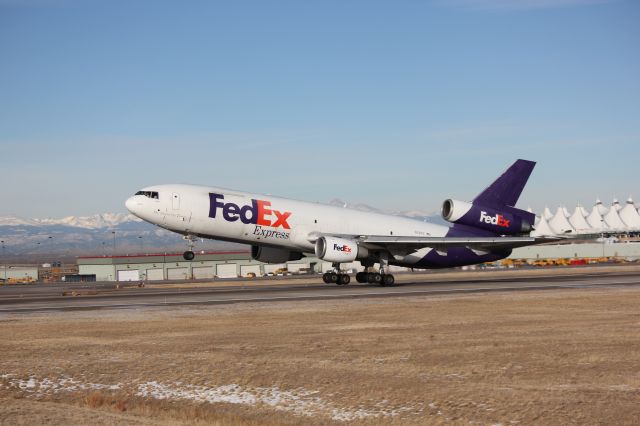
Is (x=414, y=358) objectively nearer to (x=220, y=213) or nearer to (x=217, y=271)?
(x=220, y=213)

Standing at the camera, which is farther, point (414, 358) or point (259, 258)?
point (259, 258)

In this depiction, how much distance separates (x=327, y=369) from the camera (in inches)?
630

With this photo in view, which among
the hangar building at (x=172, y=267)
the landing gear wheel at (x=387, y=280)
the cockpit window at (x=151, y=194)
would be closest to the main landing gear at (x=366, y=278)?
the landing gear wheel at (x=387, y=280)

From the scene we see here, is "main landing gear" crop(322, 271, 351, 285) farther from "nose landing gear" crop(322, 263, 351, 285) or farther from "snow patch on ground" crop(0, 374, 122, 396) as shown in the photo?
"snow patch on ground" crop(0, 374, 122, 396)

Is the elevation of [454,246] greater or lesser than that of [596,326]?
greater

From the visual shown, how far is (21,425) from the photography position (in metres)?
11.4

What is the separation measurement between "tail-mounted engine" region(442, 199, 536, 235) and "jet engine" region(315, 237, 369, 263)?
951 centimetres

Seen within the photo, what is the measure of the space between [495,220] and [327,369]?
36847 mm

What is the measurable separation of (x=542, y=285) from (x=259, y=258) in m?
17.3

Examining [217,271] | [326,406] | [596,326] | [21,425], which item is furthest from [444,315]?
[217,271]

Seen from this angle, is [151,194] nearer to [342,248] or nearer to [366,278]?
[342,248]

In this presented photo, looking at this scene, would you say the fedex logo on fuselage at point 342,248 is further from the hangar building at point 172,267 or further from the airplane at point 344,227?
the hangar building at point 172,267

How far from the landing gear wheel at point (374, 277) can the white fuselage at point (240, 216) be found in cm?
182

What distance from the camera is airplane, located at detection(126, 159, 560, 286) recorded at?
4231cm
